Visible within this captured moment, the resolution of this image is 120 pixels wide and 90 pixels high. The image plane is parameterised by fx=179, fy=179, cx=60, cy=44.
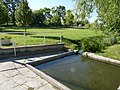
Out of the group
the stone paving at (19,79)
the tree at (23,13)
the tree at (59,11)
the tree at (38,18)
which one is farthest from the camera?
the tree at (59,11)

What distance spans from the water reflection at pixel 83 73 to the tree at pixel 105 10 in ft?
11.3

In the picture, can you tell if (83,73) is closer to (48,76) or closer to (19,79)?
(48,76)

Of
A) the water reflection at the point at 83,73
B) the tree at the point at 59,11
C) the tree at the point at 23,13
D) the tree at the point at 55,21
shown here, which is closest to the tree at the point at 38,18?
the tree at the point at 55,21

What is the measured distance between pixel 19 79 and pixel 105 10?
28.2 feet

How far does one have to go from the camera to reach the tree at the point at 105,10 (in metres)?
11.1

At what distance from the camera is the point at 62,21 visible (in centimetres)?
6719

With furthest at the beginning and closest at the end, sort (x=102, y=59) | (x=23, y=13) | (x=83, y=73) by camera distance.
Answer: (x=23, y=13)
(x=102, y=59)
(x=83, y=73)

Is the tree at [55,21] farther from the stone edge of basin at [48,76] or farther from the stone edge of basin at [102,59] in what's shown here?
the stone edge of basin at [102,59]

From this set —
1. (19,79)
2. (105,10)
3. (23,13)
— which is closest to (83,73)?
(19,79)

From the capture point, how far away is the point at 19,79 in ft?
20.1

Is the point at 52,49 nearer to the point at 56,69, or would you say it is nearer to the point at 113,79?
the point at 56,69

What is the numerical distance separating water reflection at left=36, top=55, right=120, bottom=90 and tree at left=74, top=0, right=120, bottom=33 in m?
3.45

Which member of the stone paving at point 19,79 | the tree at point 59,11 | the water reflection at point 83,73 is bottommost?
the water reflection at point 83,73

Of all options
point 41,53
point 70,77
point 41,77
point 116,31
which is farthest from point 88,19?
point 41,77
